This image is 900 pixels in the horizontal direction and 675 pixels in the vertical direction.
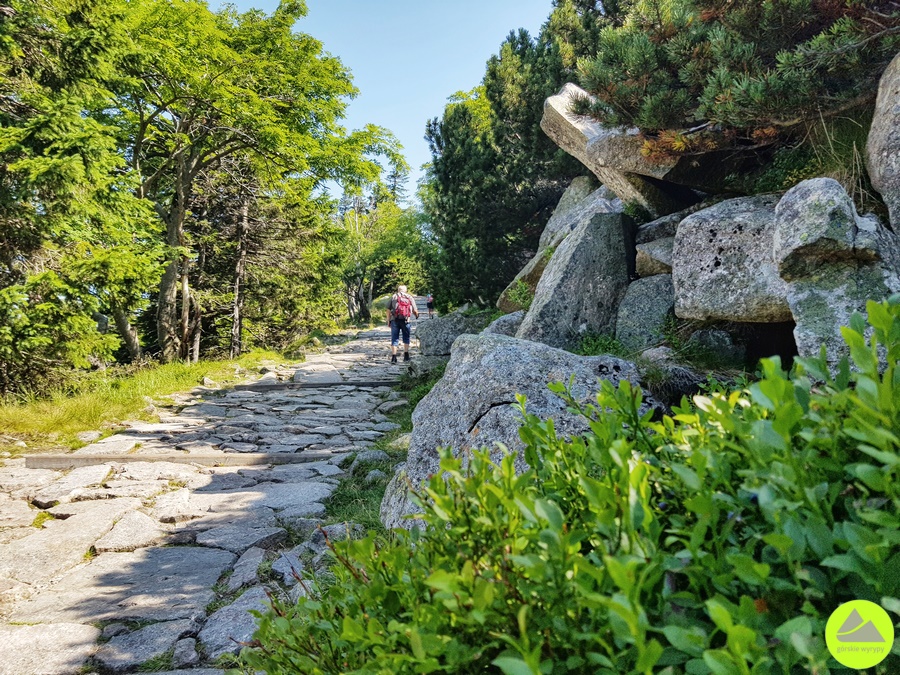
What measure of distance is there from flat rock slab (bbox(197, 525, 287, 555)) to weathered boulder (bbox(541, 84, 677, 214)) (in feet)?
17.5

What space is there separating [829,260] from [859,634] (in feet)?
11.9

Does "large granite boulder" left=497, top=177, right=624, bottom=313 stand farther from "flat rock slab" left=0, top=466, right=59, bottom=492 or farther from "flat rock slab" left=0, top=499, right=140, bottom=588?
"flat rock slab" left=0, top=466, right=59, bottom=492

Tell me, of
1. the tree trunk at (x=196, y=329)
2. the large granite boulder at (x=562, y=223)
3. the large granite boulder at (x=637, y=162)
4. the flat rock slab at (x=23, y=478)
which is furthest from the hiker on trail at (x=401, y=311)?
the flat rock slab at (x=23, y=478)

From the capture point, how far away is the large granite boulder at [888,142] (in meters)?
3.68

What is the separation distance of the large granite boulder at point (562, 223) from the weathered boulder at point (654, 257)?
215 cm

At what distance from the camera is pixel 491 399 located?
3492mm

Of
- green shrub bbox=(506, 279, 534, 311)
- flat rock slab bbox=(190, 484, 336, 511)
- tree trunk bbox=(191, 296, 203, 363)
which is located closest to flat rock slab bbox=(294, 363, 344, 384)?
tree trunk bbox=(191, 296, 203, 363)

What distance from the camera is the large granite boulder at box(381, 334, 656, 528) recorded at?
10.9 ft

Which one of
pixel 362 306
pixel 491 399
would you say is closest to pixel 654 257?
pixel 491 399

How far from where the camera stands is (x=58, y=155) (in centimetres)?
702

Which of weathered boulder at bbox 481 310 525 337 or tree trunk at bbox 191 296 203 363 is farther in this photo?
tree trunk at bbox 191 296 203 363

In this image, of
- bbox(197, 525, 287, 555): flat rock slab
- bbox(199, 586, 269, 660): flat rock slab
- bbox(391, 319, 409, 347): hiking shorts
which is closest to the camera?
bbox(199, 586, 269, 660): flat rock slab

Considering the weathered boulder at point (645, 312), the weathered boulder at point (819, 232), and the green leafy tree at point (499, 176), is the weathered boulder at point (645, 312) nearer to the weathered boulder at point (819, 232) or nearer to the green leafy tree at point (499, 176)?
the weathered boulder at point (819, 232)

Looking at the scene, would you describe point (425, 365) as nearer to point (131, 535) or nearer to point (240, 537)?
point (240, 537)
